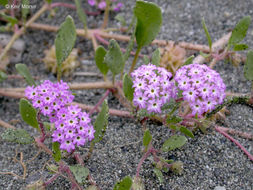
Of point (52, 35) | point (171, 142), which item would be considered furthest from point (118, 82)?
point (52, 35)

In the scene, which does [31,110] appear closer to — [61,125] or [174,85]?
[61,125]

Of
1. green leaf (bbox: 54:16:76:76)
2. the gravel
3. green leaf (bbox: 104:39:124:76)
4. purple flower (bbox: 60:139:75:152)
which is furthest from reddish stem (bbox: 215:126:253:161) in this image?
green leaf (bbox: 54:16:76:76)

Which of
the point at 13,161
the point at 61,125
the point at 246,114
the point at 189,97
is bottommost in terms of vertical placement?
the point at 13,161

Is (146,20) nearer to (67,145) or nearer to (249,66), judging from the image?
(249,66)

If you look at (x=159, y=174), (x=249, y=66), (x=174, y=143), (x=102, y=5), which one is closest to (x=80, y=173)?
(x=159, y=174)

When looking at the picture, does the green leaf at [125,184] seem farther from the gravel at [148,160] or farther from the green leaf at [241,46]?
the green leaf at [241,46]

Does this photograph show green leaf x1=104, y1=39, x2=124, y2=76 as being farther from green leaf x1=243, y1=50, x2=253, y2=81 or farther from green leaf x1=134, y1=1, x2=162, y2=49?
green leaf x1=243, y1=50, x2=253, y2=81
